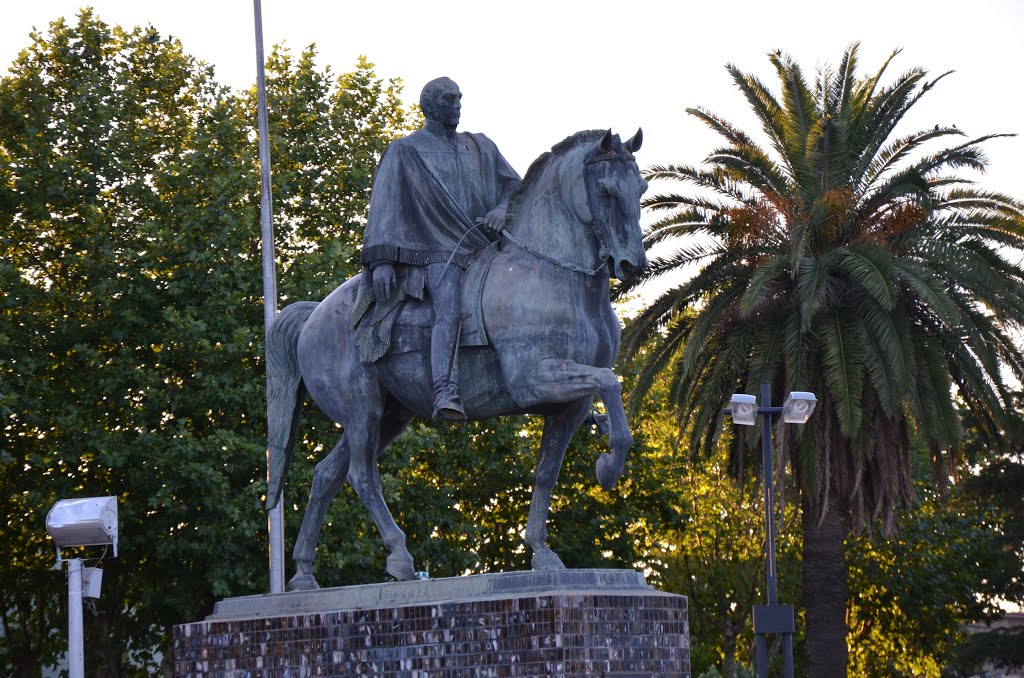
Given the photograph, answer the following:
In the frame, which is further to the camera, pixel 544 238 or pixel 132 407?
pixel 132 407

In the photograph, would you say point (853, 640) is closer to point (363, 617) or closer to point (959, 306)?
point (959, 306)

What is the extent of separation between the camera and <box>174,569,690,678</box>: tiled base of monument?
10.5 meters

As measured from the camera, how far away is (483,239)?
39.2 feet

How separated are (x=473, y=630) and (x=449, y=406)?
1576 mm

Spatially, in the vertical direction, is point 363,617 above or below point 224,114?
below

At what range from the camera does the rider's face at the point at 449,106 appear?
40.4 ft

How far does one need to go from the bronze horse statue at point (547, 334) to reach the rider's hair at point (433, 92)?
119 centimetres

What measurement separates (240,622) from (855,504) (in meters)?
19.0

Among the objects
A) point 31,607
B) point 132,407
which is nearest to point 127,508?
point 132,407

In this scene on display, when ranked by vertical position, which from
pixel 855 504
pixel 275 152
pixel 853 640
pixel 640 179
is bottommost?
pixel 853 640

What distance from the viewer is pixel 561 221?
11.3 metres

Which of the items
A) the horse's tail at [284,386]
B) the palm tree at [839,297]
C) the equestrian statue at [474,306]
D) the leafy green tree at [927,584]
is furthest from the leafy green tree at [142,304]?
the leafy green tree at [927,584]

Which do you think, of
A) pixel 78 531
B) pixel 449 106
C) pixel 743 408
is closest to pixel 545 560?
pixel 449 106

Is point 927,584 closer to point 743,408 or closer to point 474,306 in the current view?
point 743,408
